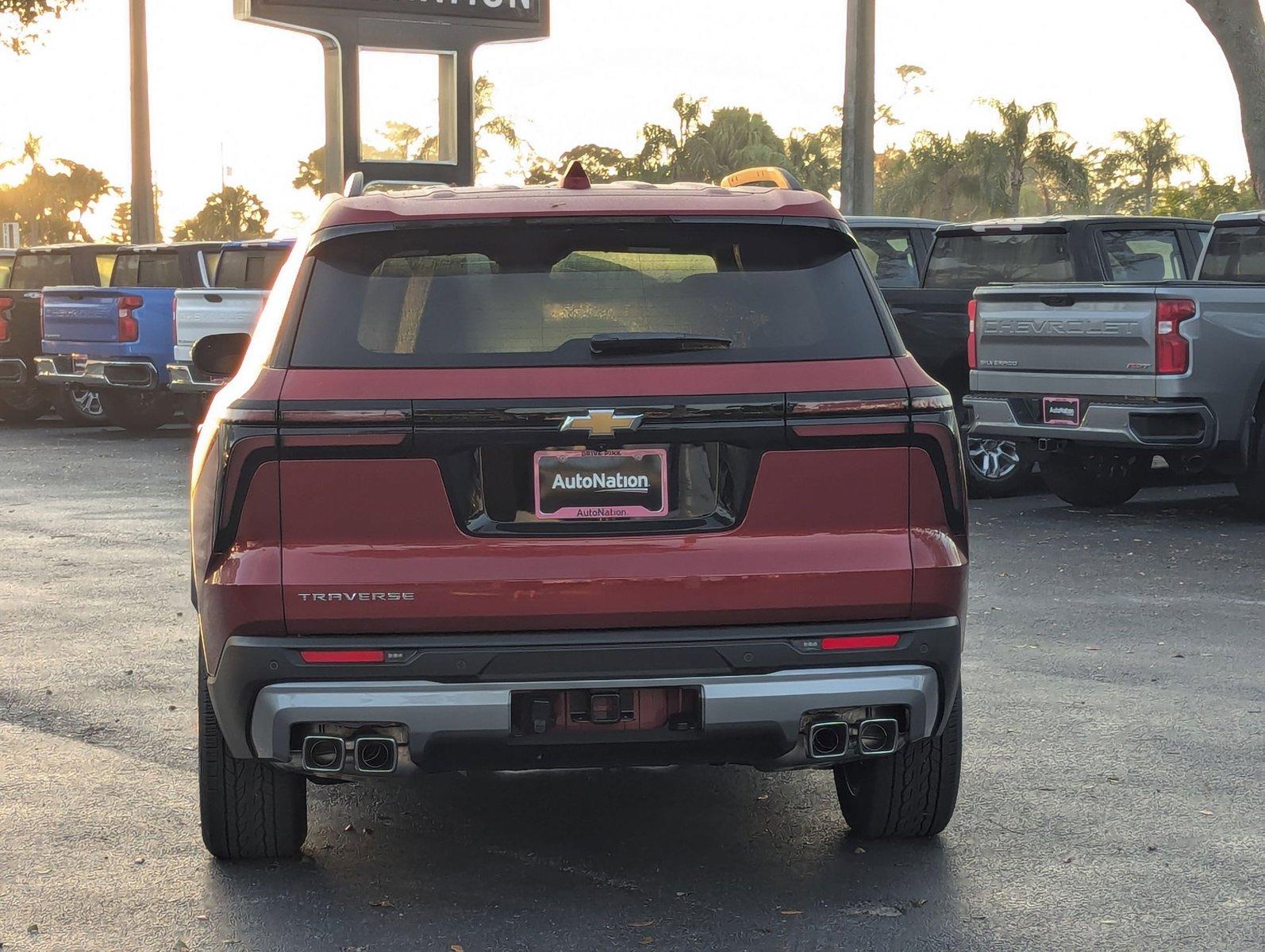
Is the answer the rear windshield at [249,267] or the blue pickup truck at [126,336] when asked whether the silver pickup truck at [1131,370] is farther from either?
the blue pickup truck at [126,336]

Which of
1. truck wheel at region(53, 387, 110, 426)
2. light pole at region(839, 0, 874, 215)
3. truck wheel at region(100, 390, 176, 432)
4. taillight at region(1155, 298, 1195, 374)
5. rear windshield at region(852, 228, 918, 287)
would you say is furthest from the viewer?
truck wheel at region(53, 387, 110, 426)

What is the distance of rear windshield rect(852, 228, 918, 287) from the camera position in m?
15.6

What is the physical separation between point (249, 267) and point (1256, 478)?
1203cm

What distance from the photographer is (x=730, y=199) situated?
448 cm

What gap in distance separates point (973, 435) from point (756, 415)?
8876 millimetres

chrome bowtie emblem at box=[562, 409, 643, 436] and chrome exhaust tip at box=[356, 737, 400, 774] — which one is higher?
chrome bowtie emblem at box=[562, 409, 643, 436]

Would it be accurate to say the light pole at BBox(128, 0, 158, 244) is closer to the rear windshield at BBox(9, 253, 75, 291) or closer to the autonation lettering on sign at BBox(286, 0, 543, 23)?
the rear windshield at BBox(9, 253, 75, 291)

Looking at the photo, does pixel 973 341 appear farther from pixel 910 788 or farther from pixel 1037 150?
pixel 1037 150

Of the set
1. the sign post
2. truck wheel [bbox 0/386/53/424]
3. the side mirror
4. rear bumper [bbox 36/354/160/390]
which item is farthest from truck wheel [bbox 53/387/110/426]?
the side mirror

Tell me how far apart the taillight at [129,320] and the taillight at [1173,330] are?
12.0 metres

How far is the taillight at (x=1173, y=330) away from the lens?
11164 mm

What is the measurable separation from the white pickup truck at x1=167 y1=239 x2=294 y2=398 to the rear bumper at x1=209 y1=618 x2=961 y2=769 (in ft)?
47.4

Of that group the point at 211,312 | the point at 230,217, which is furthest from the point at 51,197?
the point at 211,312

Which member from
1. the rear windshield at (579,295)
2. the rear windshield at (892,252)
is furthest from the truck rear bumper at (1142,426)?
the rear windshield at (579,295)
